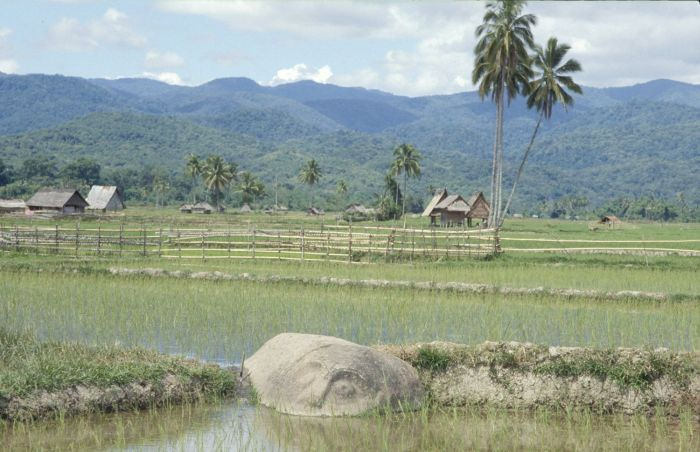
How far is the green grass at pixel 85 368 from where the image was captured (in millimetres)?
7949

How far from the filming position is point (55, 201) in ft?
205

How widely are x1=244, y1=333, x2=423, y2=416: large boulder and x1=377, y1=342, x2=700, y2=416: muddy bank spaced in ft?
1.51

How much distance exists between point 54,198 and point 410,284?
50.8 meters

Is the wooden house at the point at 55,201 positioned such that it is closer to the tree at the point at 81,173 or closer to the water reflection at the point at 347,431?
the tree at the point at 81,173

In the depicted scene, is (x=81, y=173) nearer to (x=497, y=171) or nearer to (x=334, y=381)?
(x=497, y=171)

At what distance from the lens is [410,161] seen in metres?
72.6

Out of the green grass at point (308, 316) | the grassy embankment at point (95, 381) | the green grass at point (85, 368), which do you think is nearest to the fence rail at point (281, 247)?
the green grass at point (308, 316)

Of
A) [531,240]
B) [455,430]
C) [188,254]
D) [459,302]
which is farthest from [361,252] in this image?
[455,430]

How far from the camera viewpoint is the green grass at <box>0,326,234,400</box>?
7949 mm

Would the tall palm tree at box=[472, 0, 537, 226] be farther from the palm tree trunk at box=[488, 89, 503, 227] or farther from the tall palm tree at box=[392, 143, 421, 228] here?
the tall palm tree at box=[392, 143, 421, 228]

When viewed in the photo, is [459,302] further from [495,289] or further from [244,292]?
[244,292]

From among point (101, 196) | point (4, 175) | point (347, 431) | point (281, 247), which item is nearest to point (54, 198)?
point (101, 196)

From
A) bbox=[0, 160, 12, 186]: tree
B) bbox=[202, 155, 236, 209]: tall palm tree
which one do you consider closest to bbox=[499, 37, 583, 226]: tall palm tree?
bbox=[202, 155, 236, 209]: tall palm tree

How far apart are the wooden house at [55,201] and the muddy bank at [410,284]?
44568mm
